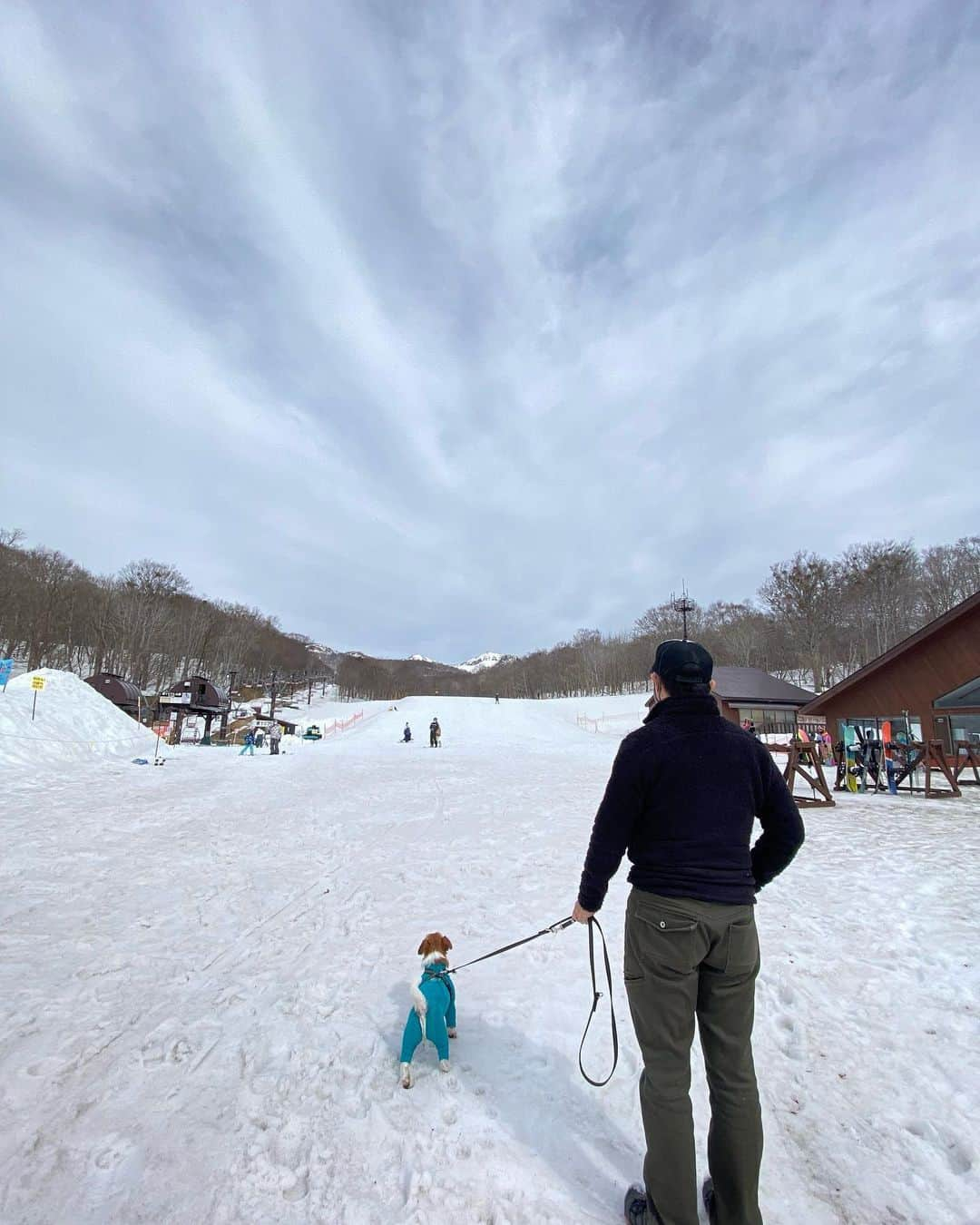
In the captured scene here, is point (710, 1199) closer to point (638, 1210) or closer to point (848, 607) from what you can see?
point (638, 1210)

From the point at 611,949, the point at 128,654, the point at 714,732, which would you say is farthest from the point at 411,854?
the point at 128,654

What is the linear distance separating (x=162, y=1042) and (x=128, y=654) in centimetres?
7465

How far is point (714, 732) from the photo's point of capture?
2.54 metres

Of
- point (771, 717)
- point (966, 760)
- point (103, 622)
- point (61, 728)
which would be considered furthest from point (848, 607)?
point (103, 622)

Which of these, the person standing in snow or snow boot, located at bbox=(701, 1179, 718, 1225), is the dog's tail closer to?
the person standing in snow

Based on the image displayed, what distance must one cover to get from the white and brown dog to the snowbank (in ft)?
55.9

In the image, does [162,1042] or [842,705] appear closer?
[162,1042]

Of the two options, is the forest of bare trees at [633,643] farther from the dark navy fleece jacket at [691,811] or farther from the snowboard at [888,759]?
the dark navy fleece jacket at [691,811]

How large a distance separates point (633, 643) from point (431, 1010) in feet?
348

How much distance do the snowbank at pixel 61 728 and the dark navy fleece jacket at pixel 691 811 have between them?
1874cm

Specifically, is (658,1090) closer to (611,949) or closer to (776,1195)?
(776,1195)

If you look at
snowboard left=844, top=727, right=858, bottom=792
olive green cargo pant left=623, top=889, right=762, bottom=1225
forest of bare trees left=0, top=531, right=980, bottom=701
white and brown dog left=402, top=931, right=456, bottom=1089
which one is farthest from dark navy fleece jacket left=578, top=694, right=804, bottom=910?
forest of bare trees left=0, top=531, right=980, bottom=701

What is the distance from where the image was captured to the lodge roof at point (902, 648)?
15039mm

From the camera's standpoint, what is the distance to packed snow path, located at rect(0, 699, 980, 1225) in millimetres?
2703
